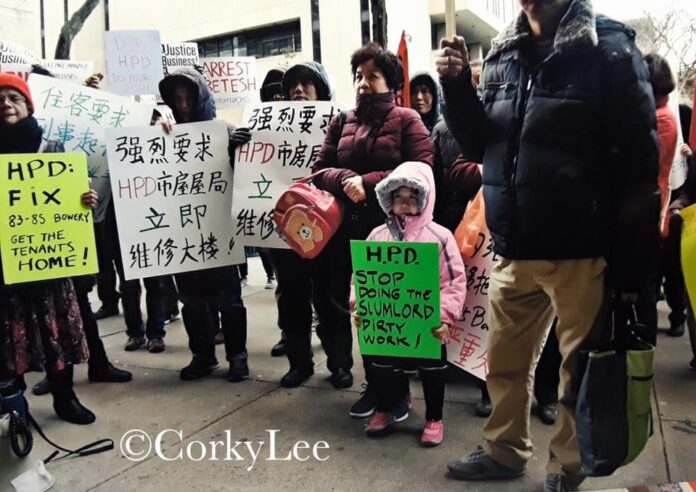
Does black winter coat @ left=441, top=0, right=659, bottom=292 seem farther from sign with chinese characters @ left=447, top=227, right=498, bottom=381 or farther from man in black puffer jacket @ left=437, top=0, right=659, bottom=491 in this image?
sign with chinese characters @ left=447, top=227, right=498, bottom=381

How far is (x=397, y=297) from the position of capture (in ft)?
8.76

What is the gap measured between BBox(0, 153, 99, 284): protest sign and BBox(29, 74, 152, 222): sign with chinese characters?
633 mm

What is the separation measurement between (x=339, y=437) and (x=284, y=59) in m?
18.4

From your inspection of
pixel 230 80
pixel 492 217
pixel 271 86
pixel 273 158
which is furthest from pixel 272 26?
pixel 492 217

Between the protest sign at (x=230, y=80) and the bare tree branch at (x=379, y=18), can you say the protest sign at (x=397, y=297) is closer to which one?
the bare tree branch at (x=379, y=18)

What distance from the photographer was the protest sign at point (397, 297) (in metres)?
2.61

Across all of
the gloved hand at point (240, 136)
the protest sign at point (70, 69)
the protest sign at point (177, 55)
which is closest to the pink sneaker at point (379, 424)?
the gloved hand at point (240, 136)

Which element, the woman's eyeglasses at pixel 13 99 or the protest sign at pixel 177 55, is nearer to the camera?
the woman's eyeglasses at pixel 13 99

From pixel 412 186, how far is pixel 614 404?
1240 mm

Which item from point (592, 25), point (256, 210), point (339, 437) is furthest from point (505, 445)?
point (256, 210)

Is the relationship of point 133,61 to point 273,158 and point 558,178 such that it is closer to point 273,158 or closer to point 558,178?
point 273,158

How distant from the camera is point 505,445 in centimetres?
242

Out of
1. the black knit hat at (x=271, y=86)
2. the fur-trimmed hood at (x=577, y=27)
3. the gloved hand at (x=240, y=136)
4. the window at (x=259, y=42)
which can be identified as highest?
the window at (x=259, y=42)

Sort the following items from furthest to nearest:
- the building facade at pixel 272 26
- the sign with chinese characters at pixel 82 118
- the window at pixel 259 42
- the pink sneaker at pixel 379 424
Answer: the window at pixel 259 42, the building facade at pixel 272 26, the sign with chinese characters at pixel 82 118, the pink sneaker at pixel 379 424
